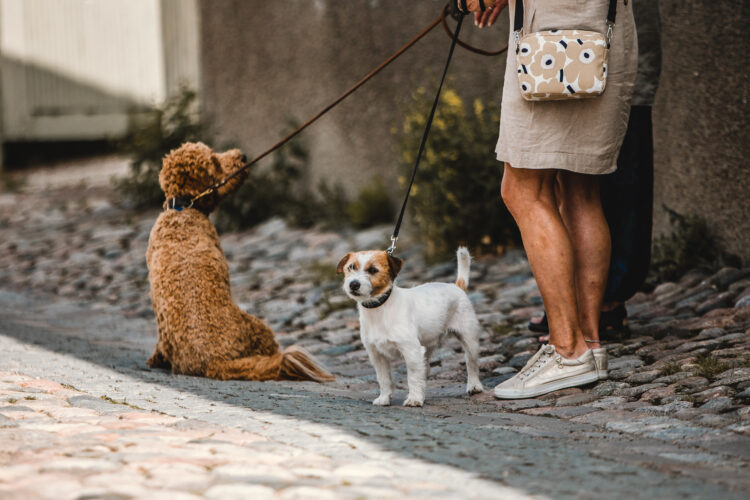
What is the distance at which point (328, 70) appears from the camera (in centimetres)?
873

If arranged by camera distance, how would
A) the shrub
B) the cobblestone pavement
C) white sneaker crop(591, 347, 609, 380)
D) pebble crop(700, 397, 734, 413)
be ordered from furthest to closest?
the shrub → white sneaker crop(591, 347, 609, 380) → pebble crop(700, 397, 734, 413) → the cobblestone pavement

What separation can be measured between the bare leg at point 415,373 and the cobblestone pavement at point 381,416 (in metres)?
0.06

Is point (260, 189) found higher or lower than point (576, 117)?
lower

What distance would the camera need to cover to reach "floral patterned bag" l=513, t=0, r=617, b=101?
3453 mm

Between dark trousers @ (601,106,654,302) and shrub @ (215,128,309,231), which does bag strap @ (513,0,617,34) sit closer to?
dark trousers @ (601,106,654,302)

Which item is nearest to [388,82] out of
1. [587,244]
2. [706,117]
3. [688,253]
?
[706,117]

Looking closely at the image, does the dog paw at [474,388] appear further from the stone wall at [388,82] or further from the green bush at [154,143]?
the green bush at [154,143]

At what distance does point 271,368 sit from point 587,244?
5.10ft

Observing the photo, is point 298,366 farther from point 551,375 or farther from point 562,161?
point 562,161

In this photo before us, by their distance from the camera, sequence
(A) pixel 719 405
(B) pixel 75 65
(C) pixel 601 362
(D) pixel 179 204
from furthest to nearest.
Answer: (B) pixel 75 65
(D) pixel 179 204
(C) pixel 601 362
(A) pixel 719 405

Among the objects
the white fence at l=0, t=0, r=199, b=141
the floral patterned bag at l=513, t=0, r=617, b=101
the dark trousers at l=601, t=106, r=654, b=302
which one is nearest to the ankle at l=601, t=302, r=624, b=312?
the dark trousers at l=601, t=106, r=654, b=302

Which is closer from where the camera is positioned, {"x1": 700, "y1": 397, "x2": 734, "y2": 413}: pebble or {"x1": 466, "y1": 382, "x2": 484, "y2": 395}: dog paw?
{"x1": 700, "y1": 397, "x2": 734, "y2": 413}: pebble

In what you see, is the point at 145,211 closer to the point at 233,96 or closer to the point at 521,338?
the point at 233,96

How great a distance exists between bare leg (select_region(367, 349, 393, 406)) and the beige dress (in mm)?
984
